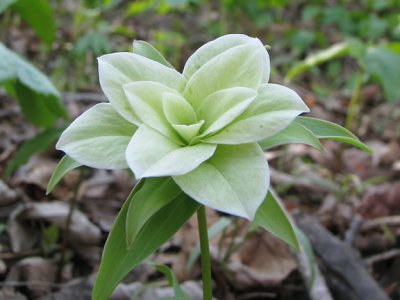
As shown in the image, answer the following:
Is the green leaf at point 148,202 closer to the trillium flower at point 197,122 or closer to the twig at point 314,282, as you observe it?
the trillium flower at point 197,122

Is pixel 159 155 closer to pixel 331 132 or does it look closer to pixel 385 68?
pixel 331 132

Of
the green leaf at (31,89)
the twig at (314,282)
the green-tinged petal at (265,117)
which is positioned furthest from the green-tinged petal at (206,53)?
the twig at (314,282)

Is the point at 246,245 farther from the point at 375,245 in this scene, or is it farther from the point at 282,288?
the point at 375,245

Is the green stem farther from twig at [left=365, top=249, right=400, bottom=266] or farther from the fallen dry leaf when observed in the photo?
twig at [left=365, top=249, right=400, bottom=266]

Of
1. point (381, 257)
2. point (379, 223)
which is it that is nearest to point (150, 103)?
point (381, 257)

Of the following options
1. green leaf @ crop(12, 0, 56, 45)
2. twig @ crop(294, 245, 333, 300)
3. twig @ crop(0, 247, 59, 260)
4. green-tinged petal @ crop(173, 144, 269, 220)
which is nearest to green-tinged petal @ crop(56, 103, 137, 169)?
green-tinged petal @ crop(173, 144, 269, 220)

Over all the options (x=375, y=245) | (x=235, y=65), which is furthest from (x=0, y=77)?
(x=375, y=245)
